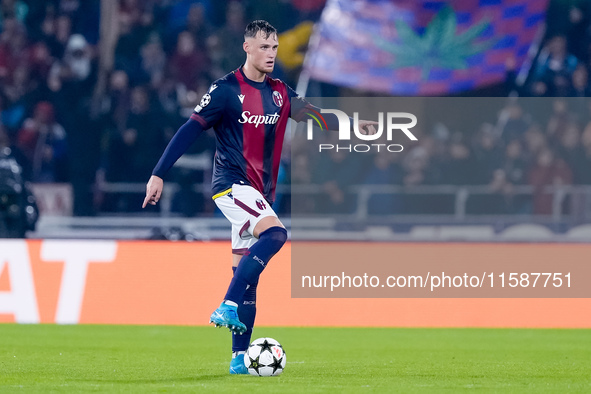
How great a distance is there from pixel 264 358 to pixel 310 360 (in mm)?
1357

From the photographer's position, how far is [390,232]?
36.7ft

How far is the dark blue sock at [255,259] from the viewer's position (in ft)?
19.2

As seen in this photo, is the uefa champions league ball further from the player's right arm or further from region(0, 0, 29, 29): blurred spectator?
region(0, 0, 29, 29): blurred spectator

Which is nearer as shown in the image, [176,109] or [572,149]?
[572,149]

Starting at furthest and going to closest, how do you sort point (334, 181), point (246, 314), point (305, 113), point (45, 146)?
point (45, 146) → point (334, 181) → point (305, 113) → point (246, 314)

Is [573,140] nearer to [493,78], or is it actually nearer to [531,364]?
[493,78]

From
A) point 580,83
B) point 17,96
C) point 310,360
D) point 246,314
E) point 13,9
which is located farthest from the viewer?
point 13,9

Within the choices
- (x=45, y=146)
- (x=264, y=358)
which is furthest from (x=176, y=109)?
(x=264, y=358)

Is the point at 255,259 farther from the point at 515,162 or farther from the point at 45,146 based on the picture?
the point at 45,146

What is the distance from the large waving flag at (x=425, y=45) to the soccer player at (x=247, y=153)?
687 cm

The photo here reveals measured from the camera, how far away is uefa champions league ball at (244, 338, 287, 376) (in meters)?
5.98

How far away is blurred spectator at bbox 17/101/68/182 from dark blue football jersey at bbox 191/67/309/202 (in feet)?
23.8

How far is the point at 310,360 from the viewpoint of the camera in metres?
7.28

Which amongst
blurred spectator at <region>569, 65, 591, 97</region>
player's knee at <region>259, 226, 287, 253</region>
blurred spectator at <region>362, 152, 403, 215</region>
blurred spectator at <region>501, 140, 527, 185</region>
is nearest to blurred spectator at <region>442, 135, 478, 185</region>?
blurred spectator at <region>501, 140, 527, 185</region>
